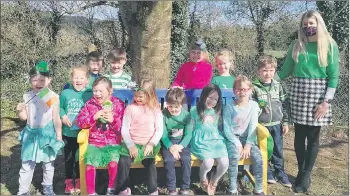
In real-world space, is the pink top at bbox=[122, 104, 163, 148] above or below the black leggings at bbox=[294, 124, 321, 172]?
above

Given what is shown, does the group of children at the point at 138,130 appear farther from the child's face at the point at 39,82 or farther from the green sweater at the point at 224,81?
the green sweater at the point at 224,81


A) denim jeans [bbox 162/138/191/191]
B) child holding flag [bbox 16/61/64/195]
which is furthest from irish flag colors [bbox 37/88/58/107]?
denim jeans [bbox 162/138/191/191]

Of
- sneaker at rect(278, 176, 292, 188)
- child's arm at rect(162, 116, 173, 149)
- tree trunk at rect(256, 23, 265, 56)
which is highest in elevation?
tree trunk at rect(256, 23, 265, 56)

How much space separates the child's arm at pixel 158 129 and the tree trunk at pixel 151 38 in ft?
5.65

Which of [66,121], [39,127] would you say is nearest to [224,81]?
[66,121]

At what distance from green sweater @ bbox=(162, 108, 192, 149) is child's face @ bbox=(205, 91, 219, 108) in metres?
0.20

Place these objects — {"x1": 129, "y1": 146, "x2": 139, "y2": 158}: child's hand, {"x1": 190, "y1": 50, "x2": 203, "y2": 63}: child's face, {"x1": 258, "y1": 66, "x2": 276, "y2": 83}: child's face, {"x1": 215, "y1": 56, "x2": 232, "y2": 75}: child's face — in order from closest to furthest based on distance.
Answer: {"x1": 129, "y1": 146, "x2": 139, "y2": 158}: child's hand → {"x1": 258, "y1": 66, "x2": 276, "y2": 83}: child's face → {"x1": 215, "y1": 56, "x2": 232, "y2": 75}: child's face → {"x1": 190, "y1": 50, "x2": 203, "y2": 63}: child's face

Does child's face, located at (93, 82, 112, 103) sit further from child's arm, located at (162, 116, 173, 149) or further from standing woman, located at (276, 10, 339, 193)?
standing woman, located at (276, 10, 339, 193)

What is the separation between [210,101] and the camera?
12.3ft

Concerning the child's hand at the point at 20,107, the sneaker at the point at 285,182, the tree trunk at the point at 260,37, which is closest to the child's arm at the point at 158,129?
the child's hand at the point at 20,107

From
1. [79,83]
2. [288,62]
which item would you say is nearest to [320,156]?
Answer: [288,62]

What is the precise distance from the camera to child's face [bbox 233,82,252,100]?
3717 mm

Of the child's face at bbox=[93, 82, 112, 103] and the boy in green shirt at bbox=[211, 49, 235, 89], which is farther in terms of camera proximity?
the boy in green shirt at bbox=[211, 49, 235, 89]

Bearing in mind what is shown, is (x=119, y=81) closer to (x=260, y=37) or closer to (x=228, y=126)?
(x=228, y=126)
